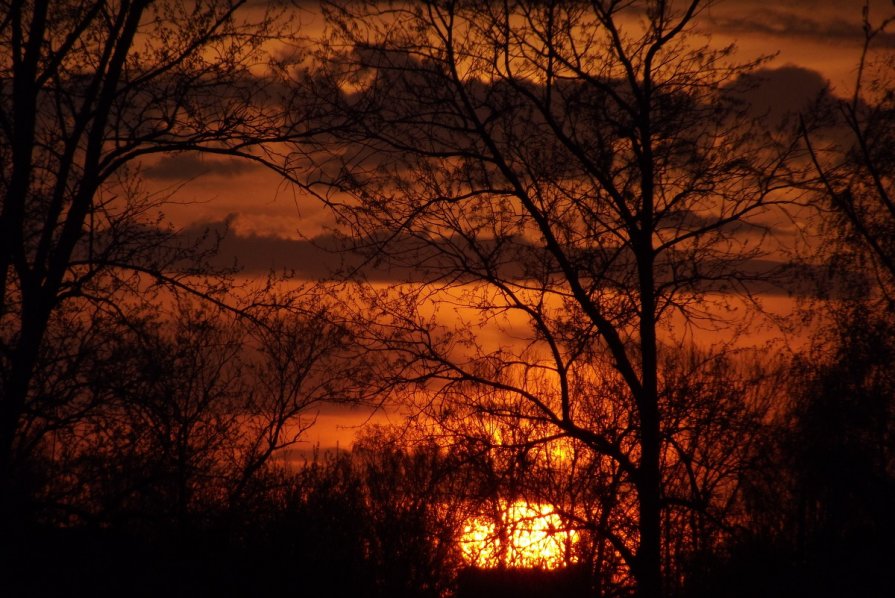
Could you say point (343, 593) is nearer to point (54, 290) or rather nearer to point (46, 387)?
point (46, 387)

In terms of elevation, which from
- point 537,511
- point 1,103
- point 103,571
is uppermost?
point 1,103

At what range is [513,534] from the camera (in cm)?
1341

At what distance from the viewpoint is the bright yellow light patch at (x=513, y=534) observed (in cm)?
1336

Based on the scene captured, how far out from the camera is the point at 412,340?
44.0ft

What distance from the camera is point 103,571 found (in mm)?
9625

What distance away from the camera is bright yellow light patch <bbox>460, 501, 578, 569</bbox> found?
43.8ft

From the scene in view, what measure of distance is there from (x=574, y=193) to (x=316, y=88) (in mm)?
4137

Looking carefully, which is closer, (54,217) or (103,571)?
(54,217)

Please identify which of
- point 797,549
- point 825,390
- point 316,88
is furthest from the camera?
point 797,549

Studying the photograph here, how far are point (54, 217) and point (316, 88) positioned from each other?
342 centimetres

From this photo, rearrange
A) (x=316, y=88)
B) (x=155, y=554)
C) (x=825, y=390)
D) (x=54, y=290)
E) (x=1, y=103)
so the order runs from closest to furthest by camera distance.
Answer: (x=54, y=290), (x=155, y=554), (x=1, y=103), (x=316, y=88), (x=825, y=390)

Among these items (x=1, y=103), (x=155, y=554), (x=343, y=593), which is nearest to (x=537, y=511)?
(x=155, y=554)

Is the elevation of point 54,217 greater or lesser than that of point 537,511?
greater

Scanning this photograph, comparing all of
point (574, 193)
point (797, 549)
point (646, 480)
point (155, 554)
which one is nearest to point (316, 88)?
point (574, 193)
